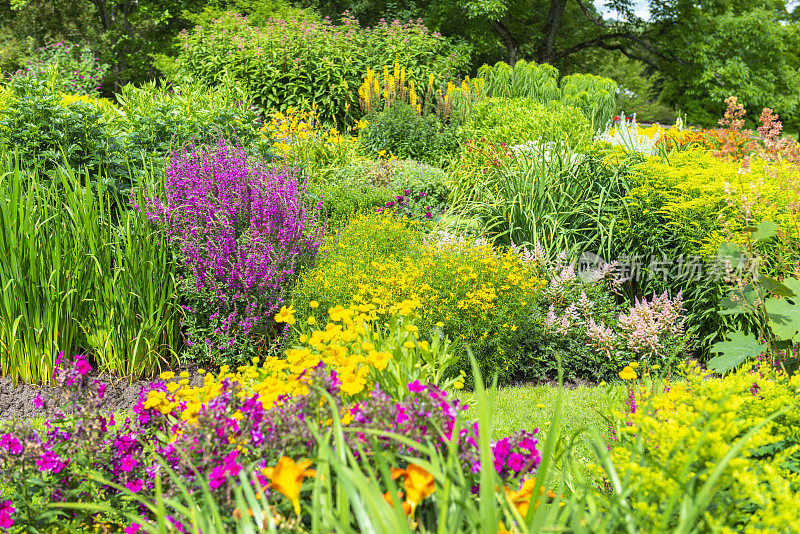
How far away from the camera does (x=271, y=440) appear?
181 cm

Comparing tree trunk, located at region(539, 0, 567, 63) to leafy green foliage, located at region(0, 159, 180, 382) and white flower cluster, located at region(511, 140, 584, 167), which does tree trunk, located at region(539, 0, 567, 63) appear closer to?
white flower cluster, located at region(511, 140, 584, 167)

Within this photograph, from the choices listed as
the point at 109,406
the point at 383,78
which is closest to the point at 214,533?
the point at 109,406

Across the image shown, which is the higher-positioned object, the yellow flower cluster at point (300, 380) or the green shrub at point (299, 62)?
the green shrub at point (299, 62)

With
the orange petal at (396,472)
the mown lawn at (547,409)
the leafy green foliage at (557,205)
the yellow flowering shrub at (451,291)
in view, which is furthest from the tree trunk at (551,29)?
the orange petal at (396,472)

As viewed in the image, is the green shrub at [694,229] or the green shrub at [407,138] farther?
the green shrub at [407,138]

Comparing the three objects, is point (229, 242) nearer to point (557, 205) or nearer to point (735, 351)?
point (557, 205)

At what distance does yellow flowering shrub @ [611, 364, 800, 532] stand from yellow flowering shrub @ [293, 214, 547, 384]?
6.24 ft

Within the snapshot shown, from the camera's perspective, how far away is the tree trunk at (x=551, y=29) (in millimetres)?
19469

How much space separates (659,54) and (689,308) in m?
17.0

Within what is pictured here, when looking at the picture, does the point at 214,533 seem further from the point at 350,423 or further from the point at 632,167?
the point at 632,167

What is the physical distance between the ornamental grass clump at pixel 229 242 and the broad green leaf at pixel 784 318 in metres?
3.00

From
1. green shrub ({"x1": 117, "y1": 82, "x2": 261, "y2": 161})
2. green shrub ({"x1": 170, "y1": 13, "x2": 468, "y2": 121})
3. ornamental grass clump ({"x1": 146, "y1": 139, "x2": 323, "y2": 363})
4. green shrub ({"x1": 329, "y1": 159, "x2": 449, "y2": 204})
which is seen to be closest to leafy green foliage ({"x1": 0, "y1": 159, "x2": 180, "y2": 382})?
ornamental grass clump ({"x1": 146, "y1": 139, "x2": 323, "y2": 363})

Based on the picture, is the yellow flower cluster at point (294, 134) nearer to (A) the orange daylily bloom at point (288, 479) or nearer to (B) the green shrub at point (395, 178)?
(B) the green shrub at point (395, 178)

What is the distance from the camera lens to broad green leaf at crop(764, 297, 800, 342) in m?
2.97
